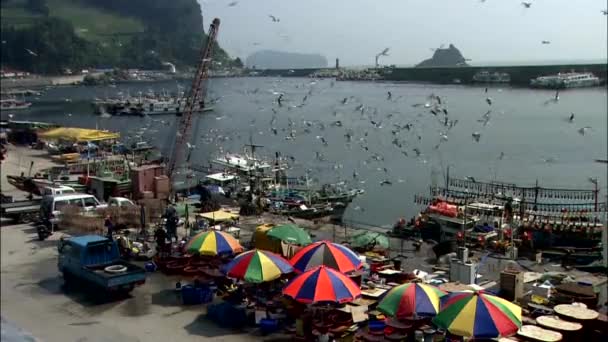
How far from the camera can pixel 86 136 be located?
33844 mm

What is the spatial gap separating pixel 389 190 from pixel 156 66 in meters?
81.0

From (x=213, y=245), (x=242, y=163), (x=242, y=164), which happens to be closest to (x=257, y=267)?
(x=213, y=245)

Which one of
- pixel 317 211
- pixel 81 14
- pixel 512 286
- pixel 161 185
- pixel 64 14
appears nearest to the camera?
pixel 64 14

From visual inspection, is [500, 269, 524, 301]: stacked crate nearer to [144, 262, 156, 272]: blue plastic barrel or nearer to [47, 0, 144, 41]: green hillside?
[144, 262, 156, 272]: blue plastic barrel

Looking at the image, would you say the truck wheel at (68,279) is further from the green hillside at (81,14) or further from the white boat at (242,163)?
the white boat at (242,163)

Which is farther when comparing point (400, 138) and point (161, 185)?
point (400, 138)

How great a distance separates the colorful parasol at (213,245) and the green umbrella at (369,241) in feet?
11.3

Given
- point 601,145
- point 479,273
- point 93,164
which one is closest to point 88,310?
point 479,273

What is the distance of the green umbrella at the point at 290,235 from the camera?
11.5 m

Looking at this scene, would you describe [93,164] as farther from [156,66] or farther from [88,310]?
[156,66]

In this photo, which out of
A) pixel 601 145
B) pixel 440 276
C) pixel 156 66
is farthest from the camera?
pixel 156 66

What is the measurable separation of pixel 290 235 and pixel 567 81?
92052 millimetres

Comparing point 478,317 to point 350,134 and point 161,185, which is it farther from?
point 350,134

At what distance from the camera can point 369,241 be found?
13188 mm
